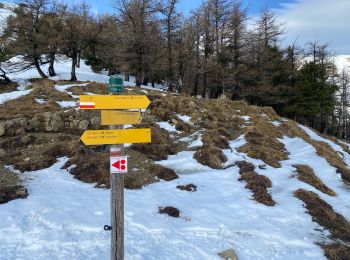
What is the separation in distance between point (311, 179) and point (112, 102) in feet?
33.6

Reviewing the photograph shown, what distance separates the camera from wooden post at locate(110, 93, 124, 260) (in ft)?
18.5

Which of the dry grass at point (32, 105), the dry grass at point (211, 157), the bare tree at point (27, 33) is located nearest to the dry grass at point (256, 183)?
the dry grass at point (211, 157)

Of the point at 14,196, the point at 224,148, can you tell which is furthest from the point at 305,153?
the point at 14,196

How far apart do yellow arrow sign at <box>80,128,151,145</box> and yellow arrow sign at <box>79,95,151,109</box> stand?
368 mm

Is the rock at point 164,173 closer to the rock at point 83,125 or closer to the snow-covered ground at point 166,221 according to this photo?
the snow-covered ground at point 166,221

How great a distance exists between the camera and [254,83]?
41.1 m

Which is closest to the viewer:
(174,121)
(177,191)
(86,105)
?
(86,105)

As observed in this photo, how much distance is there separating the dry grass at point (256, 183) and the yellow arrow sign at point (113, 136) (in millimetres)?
6605

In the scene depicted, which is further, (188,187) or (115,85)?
(188,187)

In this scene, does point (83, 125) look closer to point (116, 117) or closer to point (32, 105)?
point (32, 105)

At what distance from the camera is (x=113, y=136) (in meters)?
5.47

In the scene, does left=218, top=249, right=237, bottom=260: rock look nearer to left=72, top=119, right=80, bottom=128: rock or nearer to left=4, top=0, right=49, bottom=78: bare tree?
left=72, top=119, right=80, bottom=128: rock

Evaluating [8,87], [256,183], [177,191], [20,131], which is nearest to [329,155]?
[256,183]

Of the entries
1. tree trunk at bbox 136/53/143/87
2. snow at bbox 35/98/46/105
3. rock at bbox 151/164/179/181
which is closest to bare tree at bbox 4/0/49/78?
tree trunk at bbox 136/53/143/87
